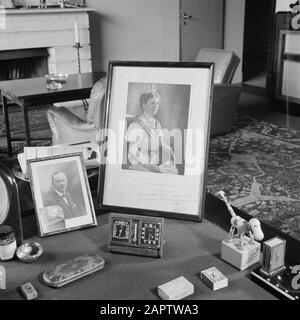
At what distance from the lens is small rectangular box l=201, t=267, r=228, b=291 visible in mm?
824

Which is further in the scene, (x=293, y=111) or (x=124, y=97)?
(x=293, y=111)

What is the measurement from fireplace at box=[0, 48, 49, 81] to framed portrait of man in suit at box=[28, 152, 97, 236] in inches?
177

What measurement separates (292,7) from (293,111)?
1.23 meters

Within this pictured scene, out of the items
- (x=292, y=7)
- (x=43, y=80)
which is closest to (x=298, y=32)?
(x=292, y=7)

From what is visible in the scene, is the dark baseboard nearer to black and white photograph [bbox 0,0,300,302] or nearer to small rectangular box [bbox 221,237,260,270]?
black and white photograph [bbox 0,0,300,302]

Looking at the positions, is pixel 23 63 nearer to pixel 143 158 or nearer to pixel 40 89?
pixel 40 89

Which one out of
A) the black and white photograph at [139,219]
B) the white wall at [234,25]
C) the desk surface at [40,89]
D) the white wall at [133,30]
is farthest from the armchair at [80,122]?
the white wall at [234,25]

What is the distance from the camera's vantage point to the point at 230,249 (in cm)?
91

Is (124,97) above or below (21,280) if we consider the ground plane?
above

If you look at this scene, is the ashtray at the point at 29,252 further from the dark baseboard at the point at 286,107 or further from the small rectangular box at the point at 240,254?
the dark baseboard at the point at 286,107

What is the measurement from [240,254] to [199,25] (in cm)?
604

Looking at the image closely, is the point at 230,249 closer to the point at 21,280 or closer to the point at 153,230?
the point at 153,230
